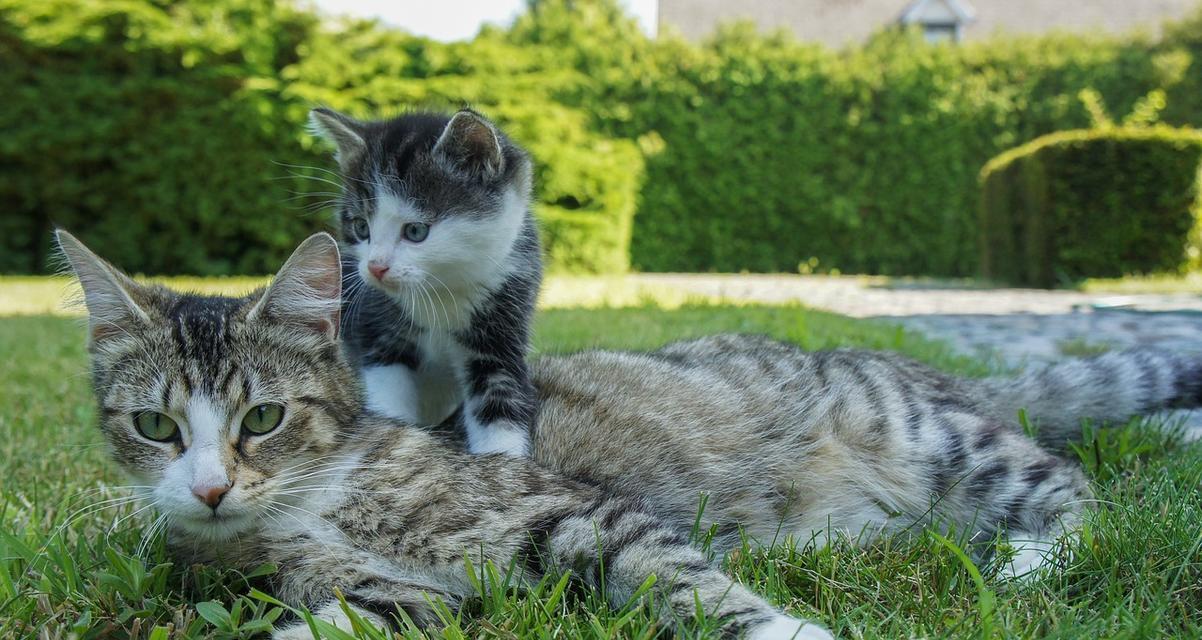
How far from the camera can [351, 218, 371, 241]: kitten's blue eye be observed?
11.0ft

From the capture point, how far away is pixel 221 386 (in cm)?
205

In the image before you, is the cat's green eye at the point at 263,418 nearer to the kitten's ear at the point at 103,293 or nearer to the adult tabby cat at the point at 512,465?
the adult tabby cat at the point at 512,465

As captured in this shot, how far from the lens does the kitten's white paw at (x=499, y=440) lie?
2.64 m

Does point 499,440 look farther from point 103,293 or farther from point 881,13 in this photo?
point 881,13

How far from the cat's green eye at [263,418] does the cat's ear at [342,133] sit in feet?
5.32

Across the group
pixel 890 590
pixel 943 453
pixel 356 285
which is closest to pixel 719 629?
pixel 890 590

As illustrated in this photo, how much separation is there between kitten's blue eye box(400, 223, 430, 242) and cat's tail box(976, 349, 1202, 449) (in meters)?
2.24

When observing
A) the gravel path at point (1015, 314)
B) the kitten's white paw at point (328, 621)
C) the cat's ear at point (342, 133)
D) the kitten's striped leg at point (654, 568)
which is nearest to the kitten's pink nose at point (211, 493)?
the kitten's white paw at point (328, 621)

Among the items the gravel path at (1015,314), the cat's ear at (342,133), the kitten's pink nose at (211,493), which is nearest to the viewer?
the kitten's pink nose at (211,493)

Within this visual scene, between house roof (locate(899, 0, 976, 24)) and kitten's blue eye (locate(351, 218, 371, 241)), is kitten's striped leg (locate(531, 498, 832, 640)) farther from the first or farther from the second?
house roof (locate(899, 0, 976, 24))

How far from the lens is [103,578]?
1.93 metres

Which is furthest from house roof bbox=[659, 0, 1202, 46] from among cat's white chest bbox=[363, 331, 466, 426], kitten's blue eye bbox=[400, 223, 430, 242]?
cat's white chest bbox=[363, 331, 466, 426]

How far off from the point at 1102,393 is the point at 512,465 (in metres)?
2.40

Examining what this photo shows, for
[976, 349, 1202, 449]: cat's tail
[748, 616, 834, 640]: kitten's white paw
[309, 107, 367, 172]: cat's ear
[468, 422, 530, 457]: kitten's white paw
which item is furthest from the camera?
[309, 107, 367, 172]: cat's ear
